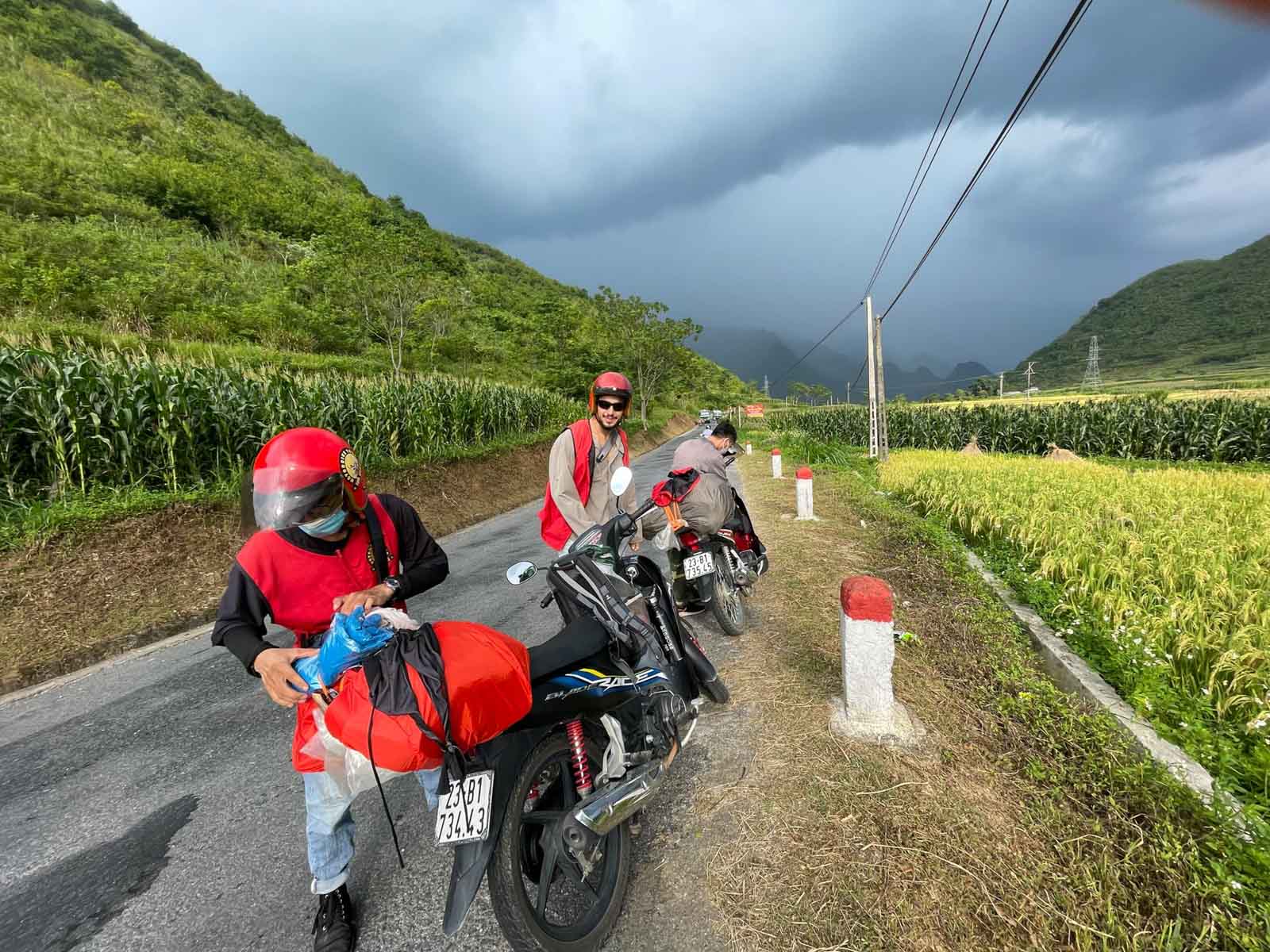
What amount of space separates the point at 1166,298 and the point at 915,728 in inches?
6804

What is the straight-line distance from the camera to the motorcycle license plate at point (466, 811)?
1.27 metres

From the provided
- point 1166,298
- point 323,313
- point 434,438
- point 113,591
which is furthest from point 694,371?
point 1166,298

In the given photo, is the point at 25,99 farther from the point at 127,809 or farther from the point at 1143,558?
the point at 1143,558

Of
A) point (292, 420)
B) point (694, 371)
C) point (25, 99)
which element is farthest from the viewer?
point (694, 371)

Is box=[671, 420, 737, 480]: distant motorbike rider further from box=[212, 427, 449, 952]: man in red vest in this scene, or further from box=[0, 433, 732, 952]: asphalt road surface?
box=[212, 427, 449, 952]: man in red vest

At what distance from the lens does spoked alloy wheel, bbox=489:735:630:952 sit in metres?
1.38

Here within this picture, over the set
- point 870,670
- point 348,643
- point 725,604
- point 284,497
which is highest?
point 284,497

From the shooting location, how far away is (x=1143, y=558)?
12.8ft

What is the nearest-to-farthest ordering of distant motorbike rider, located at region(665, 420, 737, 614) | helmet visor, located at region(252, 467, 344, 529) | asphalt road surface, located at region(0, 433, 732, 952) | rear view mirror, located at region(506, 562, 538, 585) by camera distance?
1. helmet visor, located at region(252, 467, 344, 529)
2. asphalt road surface, located at region(0, 433, 732, 952)
3. rear view mirror, located at region(506, 562, 538, 585)
4. distant motorbike rider, located at region(665, 420, 737, 614)

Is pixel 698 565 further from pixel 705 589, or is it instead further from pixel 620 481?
pixel 620 481

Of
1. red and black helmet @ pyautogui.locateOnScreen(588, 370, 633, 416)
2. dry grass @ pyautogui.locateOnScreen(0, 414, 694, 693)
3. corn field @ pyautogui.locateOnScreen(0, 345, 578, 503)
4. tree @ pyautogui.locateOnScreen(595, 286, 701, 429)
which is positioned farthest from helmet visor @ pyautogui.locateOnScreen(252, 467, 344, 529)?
tree @ pyautogui.locateOnScreen(595, 286, 701, 429)

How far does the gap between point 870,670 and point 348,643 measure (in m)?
2.55

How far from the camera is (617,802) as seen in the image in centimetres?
162

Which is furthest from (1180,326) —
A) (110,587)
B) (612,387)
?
(110,587)
